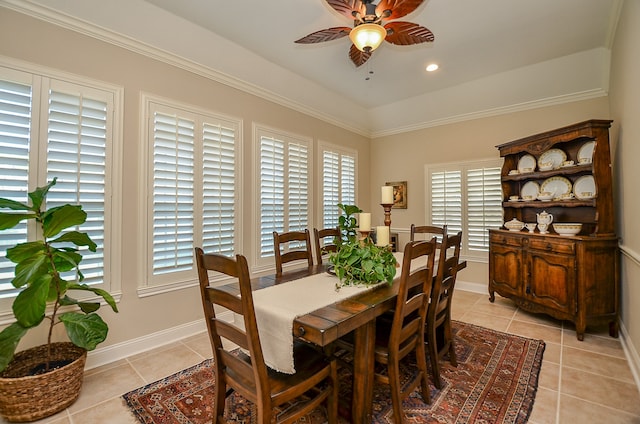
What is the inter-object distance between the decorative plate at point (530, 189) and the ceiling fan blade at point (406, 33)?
2553 mm

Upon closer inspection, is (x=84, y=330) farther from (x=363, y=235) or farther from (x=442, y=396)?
(x=442, y=396)

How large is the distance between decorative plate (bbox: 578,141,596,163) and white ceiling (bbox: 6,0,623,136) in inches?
40.4

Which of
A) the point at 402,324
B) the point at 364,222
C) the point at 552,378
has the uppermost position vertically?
the point at 364,222

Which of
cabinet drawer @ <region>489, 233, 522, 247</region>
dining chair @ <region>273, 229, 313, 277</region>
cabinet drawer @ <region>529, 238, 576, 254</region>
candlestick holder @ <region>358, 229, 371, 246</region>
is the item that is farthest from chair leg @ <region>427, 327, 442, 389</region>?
cabinet drawer @ <region>489, 233, 522, 247</region>

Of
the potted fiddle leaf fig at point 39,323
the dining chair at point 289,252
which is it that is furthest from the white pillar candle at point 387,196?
the potted fiddle leaf fig at point 39,323

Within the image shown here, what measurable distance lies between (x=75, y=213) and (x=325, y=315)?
1852mm

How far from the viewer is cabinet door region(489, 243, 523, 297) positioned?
3.45 meters

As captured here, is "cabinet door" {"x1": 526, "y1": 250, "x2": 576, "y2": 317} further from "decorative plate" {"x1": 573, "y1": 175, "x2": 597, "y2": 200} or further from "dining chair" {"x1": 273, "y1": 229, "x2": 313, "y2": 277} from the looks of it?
"dining chair" {"x1": 273, "y1": 229, "x2": 313, "y2": 277}

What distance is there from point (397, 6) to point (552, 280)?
3.11m

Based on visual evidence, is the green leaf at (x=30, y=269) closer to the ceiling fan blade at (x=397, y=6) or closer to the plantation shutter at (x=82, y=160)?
the plantation shutter at (x=82, y=160)

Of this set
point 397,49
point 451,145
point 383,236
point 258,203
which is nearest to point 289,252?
point 383,236

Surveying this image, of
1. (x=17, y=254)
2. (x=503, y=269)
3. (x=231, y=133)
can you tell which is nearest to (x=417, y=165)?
(x=503, y=269)

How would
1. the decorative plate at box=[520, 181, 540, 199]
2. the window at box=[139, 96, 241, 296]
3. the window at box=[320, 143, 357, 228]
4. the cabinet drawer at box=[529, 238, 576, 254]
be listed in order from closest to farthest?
the window at box=[139, 96, 241, 296], the cabinet drawer at box=[529, 238, 576, 254], the decorative plate at box=[520, 181, 540, 199], the window at box=[320, 143, 357, 228]

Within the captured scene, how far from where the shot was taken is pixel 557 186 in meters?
3.50
